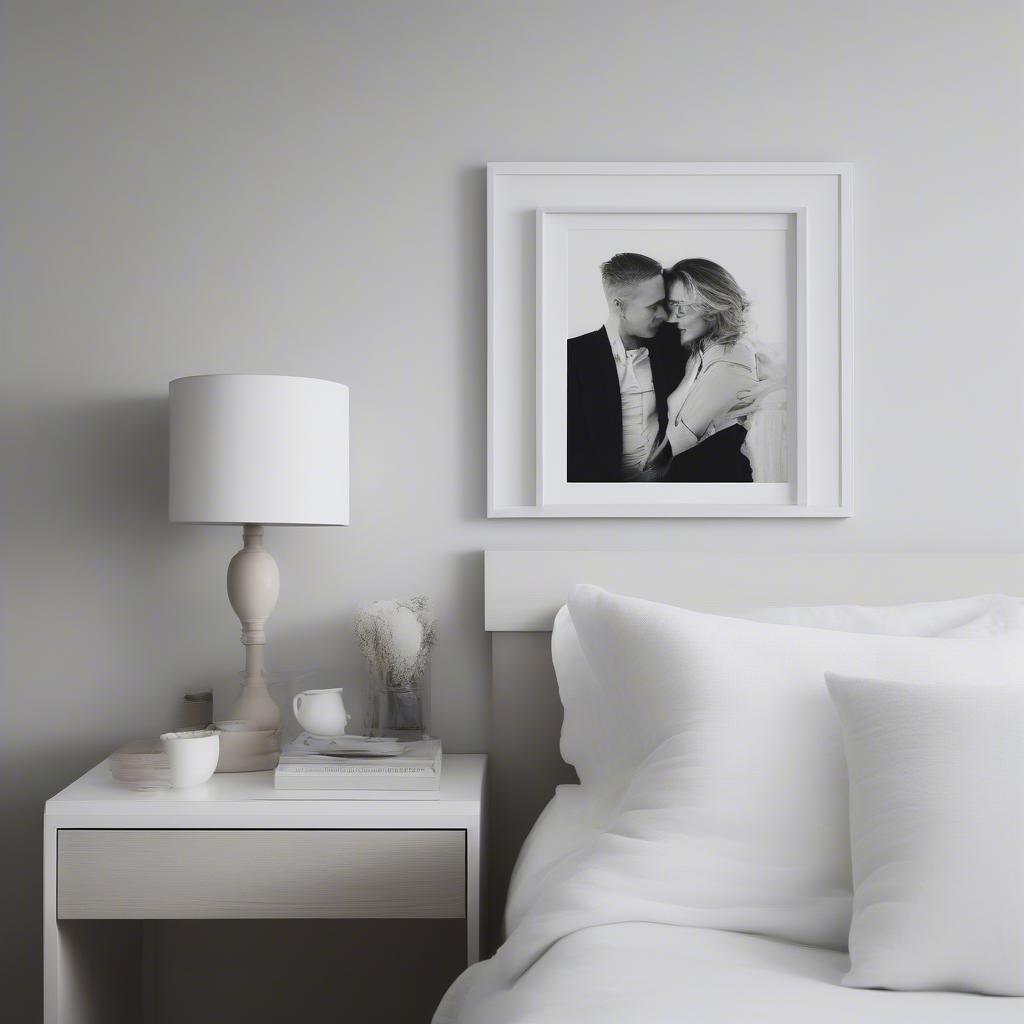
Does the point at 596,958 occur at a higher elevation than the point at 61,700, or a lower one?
lower

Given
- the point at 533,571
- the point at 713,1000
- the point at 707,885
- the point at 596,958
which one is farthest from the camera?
the point at 533,571

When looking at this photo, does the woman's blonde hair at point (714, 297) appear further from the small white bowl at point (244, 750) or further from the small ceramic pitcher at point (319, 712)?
the small white bowl at point (244, 750)

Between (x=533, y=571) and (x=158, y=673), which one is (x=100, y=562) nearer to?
(x=158, y=673)

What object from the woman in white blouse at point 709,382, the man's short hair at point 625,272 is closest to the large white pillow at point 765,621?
the woman in white blouse at point 709,382

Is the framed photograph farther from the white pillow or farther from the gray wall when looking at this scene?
the white pillow

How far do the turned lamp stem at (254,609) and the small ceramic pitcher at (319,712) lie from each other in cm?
7

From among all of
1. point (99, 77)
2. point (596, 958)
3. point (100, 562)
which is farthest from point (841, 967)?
point (99, 77)

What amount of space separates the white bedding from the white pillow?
4 centimetres

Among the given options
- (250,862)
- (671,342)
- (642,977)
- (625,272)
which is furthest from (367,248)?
(642,977)

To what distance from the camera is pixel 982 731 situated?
113 cm

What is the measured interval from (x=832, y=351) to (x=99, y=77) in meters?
1.58

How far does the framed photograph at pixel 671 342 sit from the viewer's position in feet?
6.20

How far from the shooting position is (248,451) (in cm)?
162

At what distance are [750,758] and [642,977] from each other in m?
0.33
